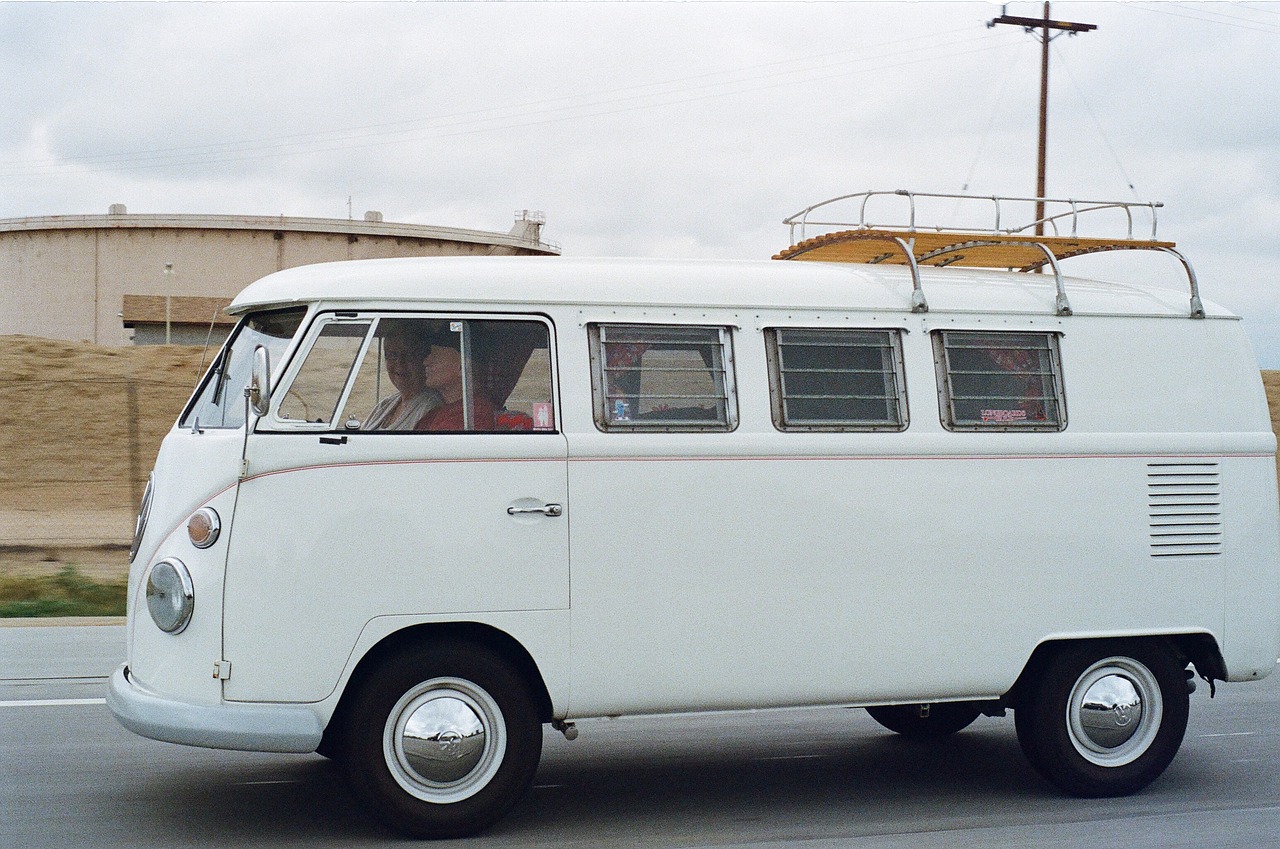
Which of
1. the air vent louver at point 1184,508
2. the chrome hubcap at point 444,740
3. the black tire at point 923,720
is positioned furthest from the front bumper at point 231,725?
the air vent louver at point 1184,508

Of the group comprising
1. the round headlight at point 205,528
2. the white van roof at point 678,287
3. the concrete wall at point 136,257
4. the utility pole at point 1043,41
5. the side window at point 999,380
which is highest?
the concrete wall at point 136,257

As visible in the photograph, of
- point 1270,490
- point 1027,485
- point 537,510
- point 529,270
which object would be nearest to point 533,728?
point 537,510

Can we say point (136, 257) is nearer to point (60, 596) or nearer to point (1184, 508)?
point (60, 596)

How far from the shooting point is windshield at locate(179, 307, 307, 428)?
17.9 ft

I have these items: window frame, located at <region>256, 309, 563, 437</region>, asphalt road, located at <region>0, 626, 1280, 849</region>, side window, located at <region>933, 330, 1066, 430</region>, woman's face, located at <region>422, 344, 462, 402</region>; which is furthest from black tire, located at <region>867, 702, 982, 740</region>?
woman's face, located at <region>422, 344, 462, 402</region>

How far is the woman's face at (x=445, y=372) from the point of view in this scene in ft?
17.9

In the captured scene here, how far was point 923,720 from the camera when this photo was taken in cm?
761

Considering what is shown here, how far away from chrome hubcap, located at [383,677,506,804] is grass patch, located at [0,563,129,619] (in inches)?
254

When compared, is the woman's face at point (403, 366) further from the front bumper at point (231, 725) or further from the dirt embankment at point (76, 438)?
the dirt embankment at point (76, 438)

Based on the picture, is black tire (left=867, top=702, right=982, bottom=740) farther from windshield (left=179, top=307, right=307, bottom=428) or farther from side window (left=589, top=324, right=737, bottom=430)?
windshield (left=179, top=307, right=307, bottom=428)

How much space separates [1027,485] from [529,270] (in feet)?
8.16

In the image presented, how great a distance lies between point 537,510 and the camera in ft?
17.7

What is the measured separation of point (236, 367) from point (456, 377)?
0.99m

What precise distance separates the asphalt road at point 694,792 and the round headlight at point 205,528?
1.27 meters
